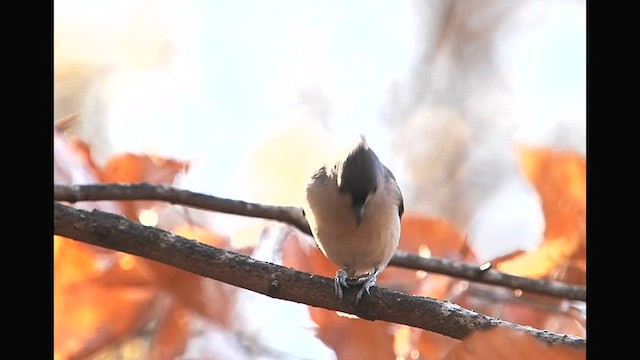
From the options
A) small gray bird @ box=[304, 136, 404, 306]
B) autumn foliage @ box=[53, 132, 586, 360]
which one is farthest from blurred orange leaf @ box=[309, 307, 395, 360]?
small gray bird @ box=[304, 136, 404, 306]

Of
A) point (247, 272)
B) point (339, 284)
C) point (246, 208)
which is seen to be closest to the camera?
point (247, 272)

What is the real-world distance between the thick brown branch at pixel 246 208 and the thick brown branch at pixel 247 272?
128 millimetres

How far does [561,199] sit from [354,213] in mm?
402

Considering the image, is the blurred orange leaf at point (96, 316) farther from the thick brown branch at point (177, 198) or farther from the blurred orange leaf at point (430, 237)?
the blurred orange leaf at point (430, 237)

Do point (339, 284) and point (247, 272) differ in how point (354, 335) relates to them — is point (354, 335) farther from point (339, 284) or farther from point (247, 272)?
point (247, 272)

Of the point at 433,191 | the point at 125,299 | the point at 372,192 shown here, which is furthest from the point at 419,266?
the point at 433,191

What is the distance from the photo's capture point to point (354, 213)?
1.38m

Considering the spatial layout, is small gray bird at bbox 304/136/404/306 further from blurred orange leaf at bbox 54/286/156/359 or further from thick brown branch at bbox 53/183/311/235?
blurred orange leaf at bbox 54/286/156/359

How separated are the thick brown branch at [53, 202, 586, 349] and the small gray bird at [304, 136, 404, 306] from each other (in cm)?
23

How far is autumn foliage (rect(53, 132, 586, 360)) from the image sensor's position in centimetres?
106

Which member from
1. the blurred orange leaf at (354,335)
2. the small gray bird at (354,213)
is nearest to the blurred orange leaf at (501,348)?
the blurred orange leaf at (354,335)

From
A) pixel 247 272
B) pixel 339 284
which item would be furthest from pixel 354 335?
pixel 247 272
